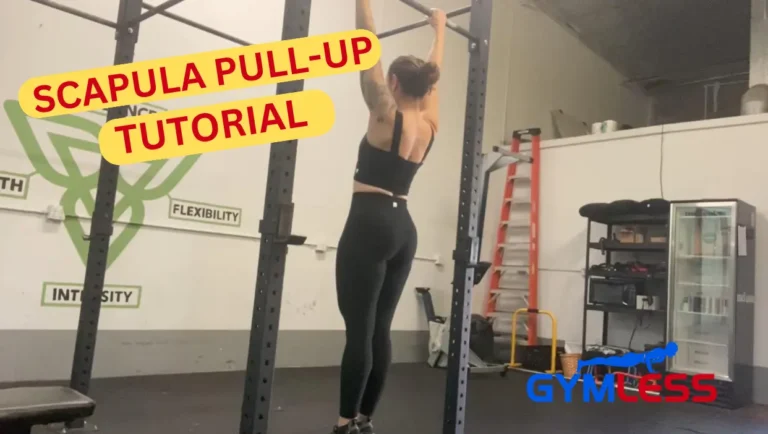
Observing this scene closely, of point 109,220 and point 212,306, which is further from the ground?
point 109,220

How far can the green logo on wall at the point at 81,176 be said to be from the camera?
9.91 ft

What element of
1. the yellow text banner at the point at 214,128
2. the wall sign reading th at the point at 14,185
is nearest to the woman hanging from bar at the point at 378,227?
the yellow text banner at the point at 214,128

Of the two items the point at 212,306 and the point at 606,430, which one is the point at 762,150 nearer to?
the point at 606,430

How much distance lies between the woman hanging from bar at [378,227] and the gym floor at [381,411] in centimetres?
54

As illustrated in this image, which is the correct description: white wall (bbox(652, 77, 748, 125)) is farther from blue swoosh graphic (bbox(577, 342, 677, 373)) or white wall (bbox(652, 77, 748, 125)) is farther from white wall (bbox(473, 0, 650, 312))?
blue swoosh graphic (bbox(577, 342, 677, 373))

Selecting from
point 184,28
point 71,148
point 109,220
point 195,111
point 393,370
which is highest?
point 184,28

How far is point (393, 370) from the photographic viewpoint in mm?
4402

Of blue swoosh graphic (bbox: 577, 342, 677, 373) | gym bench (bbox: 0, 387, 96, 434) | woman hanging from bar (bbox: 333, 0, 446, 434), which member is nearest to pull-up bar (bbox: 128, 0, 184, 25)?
woman hanging from bar (bbox: 333, 0, 446, 434)

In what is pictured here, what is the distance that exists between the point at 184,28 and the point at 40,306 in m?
1.78

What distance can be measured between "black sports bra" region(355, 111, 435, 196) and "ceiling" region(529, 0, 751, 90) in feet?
14.9

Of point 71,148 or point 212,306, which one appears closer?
point 71,148

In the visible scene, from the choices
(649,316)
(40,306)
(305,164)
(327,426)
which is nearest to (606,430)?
(327,426)

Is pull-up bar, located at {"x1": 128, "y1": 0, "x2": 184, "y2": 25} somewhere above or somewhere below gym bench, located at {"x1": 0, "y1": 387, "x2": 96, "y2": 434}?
above

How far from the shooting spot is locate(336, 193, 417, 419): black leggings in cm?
203
